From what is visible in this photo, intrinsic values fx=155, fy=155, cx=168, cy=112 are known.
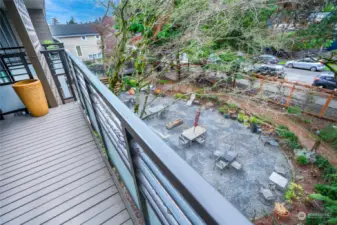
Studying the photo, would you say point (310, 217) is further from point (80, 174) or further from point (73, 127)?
point (73, 127)

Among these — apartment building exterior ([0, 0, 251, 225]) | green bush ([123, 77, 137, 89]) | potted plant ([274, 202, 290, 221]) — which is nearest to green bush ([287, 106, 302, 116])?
potted plant ([274, 202, 290, 221])

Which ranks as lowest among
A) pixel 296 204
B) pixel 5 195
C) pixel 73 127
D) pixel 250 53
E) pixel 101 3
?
pixel 296 204

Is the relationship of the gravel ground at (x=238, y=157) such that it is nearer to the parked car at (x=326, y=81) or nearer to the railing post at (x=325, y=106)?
the railing post at (x=325, y=106)

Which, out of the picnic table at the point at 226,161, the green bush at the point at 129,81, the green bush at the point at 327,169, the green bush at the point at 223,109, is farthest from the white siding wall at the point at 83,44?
the green bush at the point at 327,169

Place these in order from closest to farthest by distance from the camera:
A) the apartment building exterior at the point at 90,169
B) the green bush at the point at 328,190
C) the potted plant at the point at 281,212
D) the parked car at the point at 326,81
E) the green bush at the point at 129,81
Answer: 1. the apartment building exterior at the point at 90,169
2. the potted plant at the point at 281,212
3. the green bush at the point at 328,190
4. the green bush at the point at 129,81
5. the parked car at the point at 326,81

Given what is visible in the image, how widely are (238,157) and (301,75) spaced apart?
1329cm

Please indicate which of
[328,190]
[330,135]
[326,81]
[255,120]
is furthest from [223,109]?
[326,81]

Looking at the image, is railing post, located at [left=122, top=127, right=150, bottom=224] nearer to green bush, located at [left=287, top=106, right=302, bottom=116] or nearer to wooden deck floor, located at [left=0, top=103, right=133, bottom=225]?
wooden deck floor, located at [left=0, top=103, right=133, bottom=225]

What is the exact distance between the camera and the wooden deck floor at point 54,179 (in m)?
1.83

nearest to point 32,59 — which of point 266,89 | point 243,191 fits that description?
point 243,191

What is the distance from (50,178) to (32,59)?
9.44 feet

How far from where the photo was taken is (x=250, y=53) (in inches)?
273

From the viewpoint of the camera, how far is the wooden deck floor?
183cm

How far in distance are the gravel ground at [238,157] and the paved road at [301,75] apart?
9234 mm
